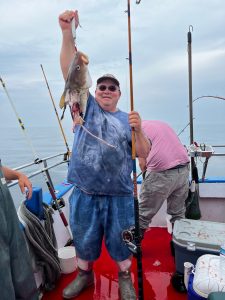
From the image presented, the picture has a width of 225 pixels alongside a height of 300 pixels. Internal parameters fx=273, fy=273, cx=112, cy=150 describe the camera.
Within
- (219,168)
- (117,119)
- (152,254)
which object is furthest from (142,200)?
(219,168)

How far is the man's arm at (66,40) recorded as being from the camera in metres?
1.88

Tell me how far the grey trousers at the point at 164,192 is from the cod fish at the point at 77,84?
147 centimetres

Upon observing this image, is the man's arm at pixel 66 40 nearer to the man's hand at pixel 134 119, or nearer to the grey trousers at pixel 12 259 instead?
the man's hand at pixel 134 119

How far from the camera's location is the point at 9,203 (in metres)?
1.73

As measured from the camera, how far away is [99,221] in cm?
236

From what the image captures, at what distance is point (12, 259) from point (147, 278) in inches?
65.3

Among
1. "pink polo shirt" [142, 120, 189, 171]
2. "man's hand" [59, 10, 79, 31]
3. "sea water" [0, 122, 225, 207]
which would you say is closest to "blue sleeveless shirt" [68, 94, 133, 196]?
"man's hand" [59, 10, 79, 31]

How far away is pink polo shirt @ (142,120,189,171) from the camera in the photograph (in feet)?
10.1

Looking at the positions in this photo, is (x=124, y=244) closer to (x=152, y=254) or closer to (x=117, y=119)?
(x=117, y=119)

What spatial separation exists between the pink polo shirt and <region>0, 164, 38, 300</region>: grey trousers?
174cm

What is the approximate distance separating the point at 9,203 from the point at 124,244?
1.06 metres

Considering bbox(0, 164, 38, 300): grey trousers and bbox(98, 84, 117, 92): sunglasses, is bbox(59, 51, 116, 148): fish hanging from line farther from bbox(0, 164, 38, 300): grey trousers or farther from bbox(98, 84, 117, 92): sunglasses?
bbox(0, 164, 38, 300): grey trousers

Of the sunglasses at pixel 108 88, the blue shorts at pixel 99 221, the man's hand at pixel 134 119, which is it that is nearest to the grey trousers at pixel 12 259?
the blue shorts at pixel 99 221

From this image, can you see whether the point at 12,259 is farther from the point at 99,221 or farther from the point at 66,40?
the point at 66,40
